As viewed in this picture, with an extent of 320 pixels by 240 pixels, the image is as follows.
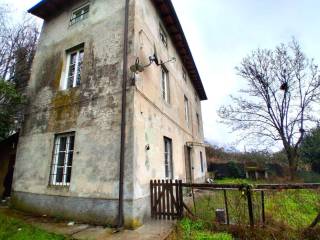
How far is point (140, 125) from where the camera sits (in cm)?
599

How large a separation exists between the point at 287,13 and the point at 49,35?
480 inches

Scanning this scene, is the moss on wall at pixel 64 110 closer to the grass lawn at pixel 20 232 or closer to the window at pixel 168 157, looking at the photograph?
the grass lawn at pixel 20 232

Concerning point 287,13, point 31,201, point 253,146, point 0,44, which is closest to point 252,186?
point 31,201

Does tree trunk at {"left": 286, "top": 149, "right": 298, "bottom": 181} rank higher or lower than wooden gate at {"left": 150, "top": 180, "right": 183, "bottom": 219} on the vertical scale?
higher

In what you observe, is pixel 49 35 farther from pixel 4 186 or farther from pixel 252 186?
pixel 252 186

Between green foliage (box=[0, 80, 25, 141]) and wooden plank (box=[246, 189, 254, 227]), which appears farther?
green foliage (box=[0, 80, 25, 141])

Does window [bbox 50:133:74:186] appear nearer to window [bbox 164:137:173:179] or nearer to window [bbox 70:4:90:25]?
window [bbox 164:137:173:179]

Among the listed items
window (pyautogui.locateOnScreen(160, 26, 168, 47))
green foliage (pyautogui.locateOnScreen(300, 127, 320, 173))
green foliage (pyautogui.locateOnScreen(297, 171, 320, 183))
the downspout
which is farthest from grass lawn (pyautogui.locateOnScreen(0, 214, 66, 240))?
green foliage (pyautogui.locateOnScreen(300, 127, 320, 173))

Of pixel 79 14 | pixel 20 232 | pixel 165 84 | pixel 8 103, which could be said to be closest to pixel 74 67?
pixel 79 14

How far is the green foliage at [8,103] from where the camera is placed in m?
7.51

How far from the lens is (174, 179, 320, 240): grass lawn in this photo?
4109 millimetres

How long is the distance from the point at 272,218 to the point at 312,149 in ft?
65.8

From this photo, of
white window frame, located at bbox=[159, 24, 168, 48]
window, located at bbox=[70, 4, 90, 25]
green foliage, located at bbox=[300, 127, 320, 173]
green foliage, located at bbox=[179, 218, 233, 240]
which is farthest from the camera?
green foliage, located at bbox=[300, 127, 320, 173]

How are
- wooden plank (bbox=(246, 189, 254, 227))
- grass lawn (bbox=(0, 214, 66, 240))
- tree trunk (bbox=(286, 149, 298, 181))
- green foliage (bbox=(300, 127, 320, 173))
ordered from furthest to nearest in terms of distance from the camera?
green foliage (bbox=(300, 127, 320, 173))
tree trunk (bbox=(286, 149, 298, 181))
grass lawn (bbox=(0, 214, 66, 240))
wooden plank (bbox=(246, 189, 254, 227))
